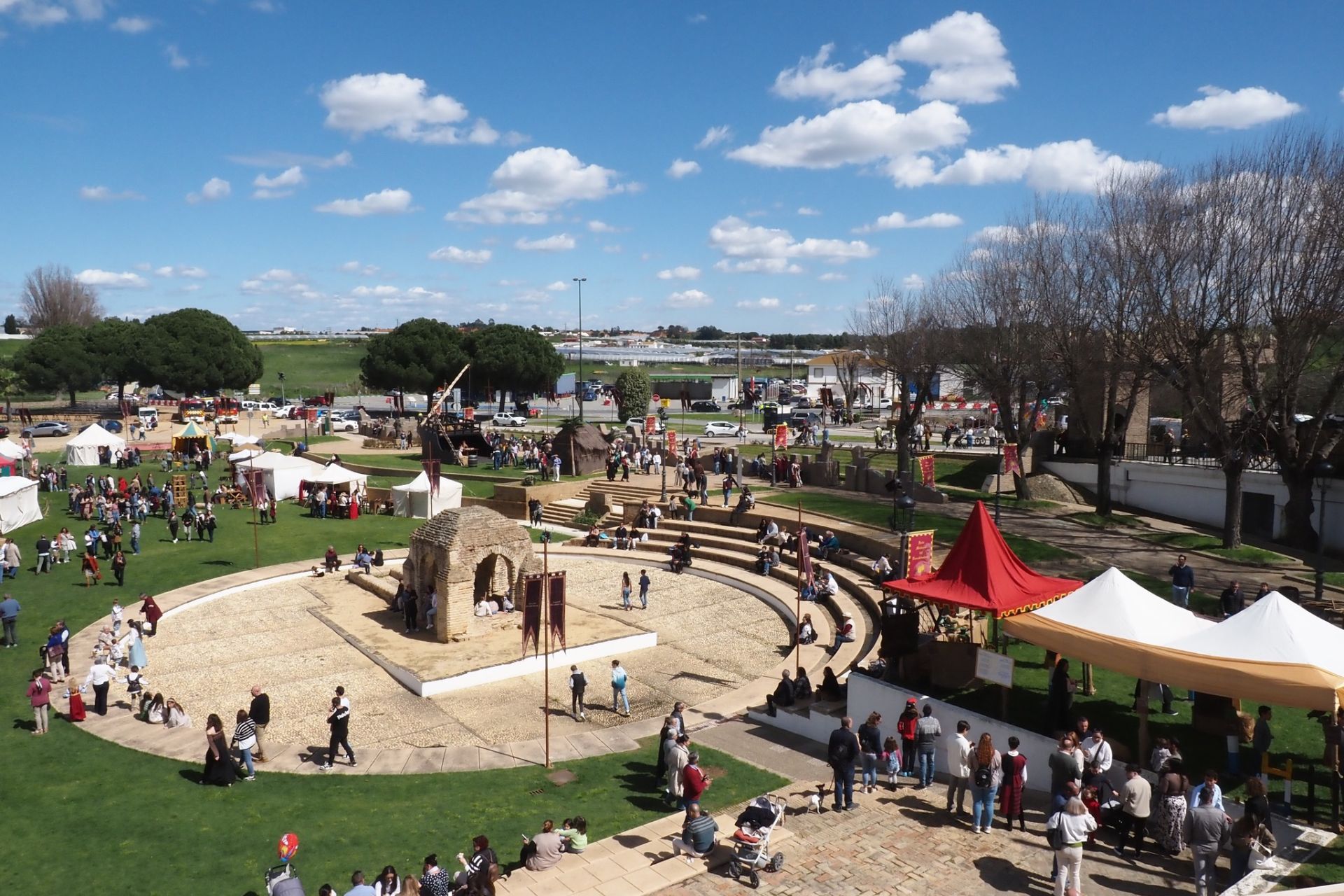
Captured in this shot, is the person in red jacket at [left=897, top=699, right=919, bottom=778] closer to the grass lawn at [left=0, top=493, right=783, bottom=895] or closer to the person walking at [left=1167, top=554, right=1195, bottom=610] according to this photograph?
the grass lawn at [left=0, top=493, right=783, bottom=895]

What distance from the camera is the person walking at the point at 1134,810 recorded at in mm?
10180

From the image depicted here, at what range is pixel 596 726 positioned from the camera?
654 inches

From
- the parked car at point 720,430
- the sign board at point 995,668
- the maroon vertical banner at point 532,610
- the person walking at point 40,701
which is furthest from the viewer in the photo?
the parked car at point 720,430

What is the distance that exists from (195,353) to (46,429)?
59.4 feet

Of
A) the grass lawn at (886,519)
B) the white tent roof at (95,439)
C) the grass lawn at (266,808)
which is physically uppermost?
the white tent roof at (95,439)

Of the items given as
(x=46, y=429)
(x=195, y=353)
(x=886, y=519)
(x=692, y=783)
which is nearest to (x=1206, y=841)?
(x=692, y=783)

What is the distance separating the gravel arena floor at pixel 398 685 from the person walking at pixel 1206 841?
9978 millimetres

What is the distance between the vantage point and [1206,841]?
922 centimetres

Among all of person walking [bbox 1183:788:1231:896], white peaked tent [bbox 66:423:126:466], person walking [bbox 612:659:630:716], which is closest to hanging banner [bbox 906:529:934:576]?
person walking [bbox 612:659:630:716]

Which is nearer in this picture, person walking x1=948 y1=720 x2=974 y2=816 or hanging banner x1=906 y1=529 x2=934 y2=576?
person walking x1=948 y1=720 x2=974 y2=816

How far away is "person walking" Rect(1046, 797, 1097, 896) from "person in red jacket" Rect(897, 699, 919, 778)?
3.48 metres

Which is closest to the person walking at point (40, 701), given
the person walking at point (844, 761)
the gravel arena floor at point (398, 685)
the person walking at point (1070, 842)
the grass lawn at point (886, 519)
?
the gravel arena floor at point (398, 685)

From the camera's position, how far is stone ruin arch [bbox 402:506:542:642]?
21375 mm

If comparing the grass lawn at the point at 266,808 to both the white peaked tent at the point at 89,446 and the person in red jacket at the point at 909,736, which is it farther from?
the white peaked tent at the point at 89,446
